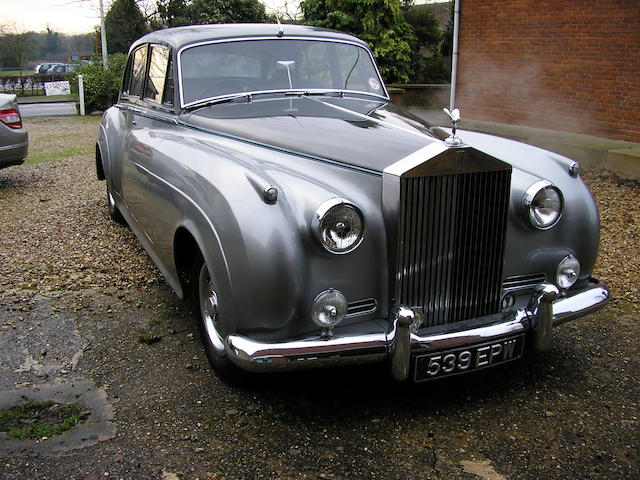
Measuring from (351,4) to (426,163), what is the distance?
13.6 metres

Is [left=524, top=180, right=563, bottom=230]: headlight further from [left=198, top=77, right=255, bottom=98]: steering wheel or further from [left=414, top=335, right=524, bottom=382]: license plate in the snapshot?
[left=198, top=77, right=255, bottom=98]: steering wheel

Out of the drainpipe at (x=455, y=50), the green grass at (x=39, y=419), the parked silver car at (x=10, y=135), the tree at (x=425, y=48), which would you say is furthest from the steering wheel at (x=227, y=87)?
the tree at (x=425, y=48)

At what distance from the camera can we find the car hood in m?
2.92

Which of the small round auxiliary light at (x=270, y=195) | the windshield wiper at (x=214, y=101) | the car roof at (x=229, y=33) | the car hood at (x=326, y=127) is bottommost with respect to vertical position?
the small round auxiliary light at (x=270, y=195)

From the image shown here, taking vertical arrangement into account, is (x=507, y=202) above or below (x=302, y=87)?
below

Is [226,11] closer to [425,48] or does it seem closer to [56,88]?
[56,88]

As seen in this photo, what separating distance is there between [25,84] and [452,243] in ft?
108

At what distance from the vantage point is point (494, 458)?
2.50 meters

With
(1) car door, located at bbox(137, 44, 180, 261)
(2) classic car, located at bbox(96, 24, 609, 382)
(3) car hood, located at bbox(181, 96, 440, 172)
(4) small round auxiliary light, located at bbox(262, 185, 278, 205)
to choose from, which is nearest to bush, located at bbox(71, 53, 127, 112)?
(1) car door, located at bbox(137, 44, 180, 261)

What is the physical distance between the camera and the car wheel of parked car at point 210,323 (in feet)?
9.67

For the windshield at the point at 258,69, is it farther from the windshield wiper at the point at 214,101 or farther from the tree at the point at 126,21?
the tree at the point at 126,21

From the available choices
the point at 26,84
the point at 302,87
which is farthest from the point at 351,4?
the point at 26,84

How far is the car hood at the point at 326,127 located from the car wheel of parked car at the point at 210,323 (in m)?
0.78

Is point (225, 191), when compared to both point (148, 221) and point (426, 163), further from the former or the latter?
point (148, 221)
